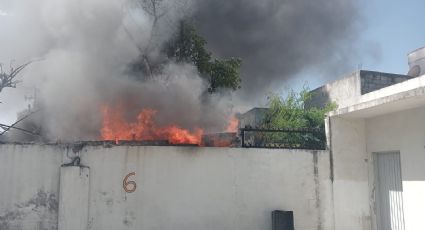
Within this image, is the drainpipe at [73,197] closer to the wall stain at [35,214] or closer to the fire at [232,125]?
the wall stain at [35,214]

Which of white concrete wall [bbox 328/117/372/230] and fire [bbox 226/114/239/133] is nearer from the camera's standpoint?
white concrete wall [bbox 328/117/372/230]

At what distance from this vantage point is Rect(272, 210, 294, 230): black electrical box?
900 centimetres

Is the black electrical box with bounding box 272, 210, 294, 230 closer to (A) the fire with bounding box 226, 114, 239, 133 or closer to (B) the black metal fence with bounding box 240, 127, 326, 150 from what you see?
(B) the black metal fence with bounding box 240, 127, 326, 150

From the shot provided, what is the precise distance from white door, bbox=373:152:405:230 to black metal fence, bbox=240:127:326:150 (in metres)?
1.49

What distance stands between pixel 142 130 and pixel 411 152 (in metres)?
6.89

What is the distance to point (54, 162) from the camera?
8.38 m

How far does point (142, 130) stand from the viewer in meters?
11.3

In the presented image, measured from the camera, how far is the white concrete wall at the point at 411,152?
8289 mm

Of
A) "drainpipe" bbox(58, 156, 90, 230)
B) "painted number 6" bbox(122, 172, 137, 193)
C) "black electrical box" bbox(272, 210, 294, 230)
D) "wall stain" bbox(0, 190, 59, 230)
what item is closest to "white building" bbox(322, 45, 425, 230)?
"black electrical box" bbox(272, 210, 294, 230)

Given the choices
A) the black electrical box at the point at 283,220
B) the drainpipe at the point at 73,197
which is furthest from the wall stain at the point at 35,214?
the black electrical box at the point at 283,220

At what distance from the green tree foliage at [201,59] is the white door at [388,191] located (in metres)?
6.46

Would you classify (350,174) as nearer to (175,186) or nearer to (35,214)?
(175,186)

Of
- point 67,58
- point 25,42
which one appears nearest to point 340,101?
point 67,58

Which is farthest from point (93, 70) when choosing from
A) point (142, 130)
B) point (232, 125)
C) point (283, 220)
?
point (283, 220)
